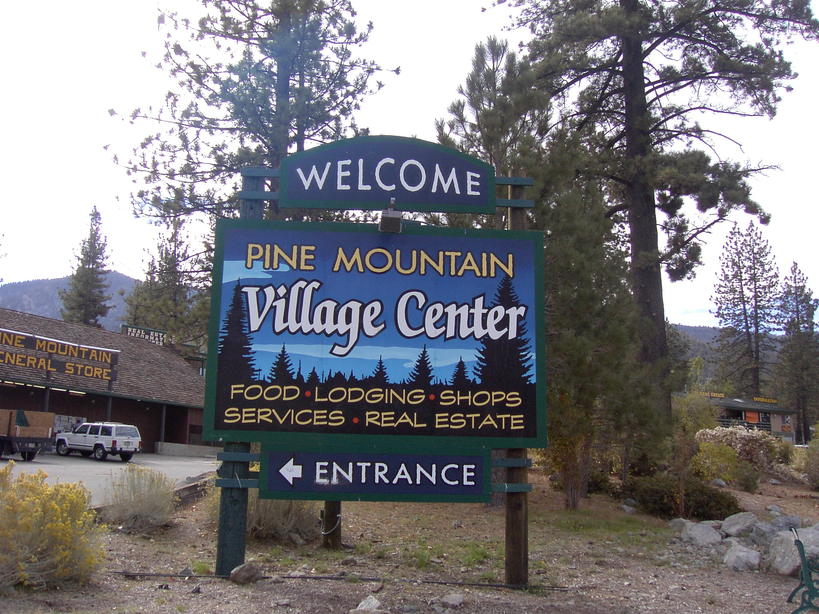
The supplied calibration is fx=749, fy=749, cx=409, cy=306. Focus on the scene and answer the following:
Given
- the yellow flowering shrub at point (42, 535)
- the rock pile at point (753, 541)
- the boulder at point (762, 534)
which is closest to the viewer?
the yellow flowering shrub at point (42, 535)

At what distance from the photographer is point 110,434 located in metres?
29.3

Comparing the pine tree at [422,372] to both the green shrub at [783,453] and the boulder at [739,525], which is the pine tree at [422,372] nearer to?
the boulder at [739,525]

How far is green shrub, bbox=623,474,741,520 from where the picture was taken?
1460 centimetres

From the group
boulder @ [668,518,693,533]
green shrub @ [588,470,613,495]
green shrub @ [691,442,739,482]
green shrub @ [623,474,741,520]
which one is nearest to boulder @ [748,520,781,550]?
boulder @ [668,518,693,533]

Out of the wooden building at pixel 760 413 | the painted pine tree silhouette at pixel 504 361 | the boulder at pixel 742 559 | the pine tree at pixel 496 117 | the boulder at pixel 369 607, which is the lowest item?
the boulder at pixel 742 559

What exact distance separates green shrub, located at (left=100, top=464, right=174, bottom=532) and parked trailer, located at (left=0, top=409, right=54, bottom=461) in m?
17.4

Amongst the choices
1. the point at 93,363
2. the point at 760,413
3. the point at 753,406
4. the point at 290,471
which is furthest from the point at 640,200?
the point at 760,413

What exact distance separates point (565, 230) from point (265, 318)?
707 centimetres

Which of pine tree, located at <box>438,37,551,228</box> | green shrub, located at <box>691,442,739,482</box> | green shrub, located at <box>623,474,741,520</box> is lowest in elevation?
green shrub, located at <box>623,474,741,520</box>

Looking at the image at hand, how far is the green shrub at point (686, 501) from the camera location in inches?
575

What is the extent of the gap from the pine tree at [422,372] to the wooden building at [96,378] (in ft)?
90.2

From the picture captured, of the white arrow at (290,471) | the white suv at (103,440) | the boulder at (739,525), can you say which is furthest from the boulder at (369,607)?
the white suv at (103,440)

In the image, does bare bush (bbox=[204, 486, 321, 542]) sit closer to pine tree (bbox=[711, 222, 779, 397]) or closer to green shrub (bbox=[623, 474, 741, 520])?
green shrub (bbox=[623, 474, 741, 520])

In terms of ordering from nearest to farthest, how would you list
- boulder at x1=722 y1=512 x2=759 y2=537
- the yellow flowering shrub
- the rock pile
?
the yellow flowering shrub
the rock pile
boulder at x1=722 y1=512 x2=759 y2=537
